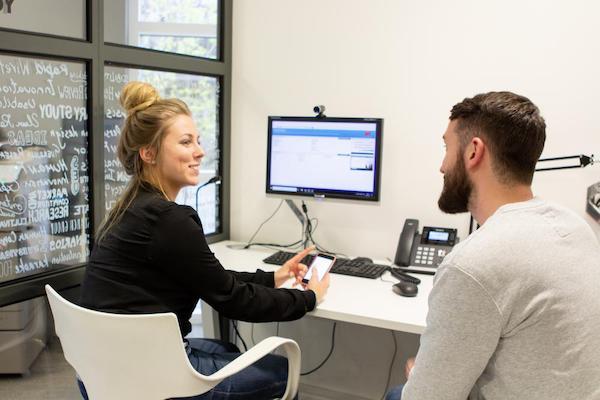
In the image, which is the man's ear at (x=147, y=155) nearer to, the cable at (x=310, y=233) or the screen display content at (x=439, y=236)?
the cable at (x=310, y=233)

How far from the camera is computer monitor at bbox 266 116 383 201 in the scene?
2.46 m

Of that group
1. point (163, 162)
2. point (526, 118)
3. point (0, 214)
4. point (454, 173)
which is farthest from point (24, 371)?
point (526, 118)

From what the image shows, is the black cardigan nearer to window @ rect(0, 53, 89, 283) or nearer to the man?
window @ rect(0, 53, 89, 283)

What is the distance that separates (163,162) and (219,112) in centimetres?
116

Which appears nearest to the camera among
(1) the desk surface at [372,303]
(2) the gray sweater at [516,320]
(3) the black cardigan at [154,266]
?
(2) the gray sweater at [516,320]

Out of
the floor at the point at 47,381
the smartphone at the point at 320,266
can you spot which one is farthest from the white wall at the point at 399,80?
the floor at the point at 47,381

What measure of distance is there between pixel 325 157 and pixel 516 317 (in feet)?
4.97

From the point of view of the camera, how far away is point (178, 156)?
1872 mm

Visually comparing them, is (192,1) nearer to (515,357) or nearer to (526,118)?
(526,118)

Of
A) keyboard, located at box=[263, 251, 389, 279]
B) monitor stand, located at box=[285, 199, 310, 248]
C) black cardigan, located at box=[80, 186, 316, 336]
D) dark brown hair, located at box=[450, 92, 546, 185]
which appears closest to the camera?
dark brown hair, located at box=[450, 92, 546, 185]

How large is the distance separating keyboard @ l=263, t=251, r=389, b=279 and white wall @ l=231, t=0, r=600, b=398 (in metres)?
0.27

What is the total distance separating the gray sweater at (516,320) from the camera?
1.09 meters

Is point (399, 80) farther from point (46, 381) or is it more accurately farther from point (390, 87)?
point (46, 381)

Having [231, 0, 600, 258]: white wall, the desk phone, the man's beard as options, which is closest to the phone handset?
the desk phone
